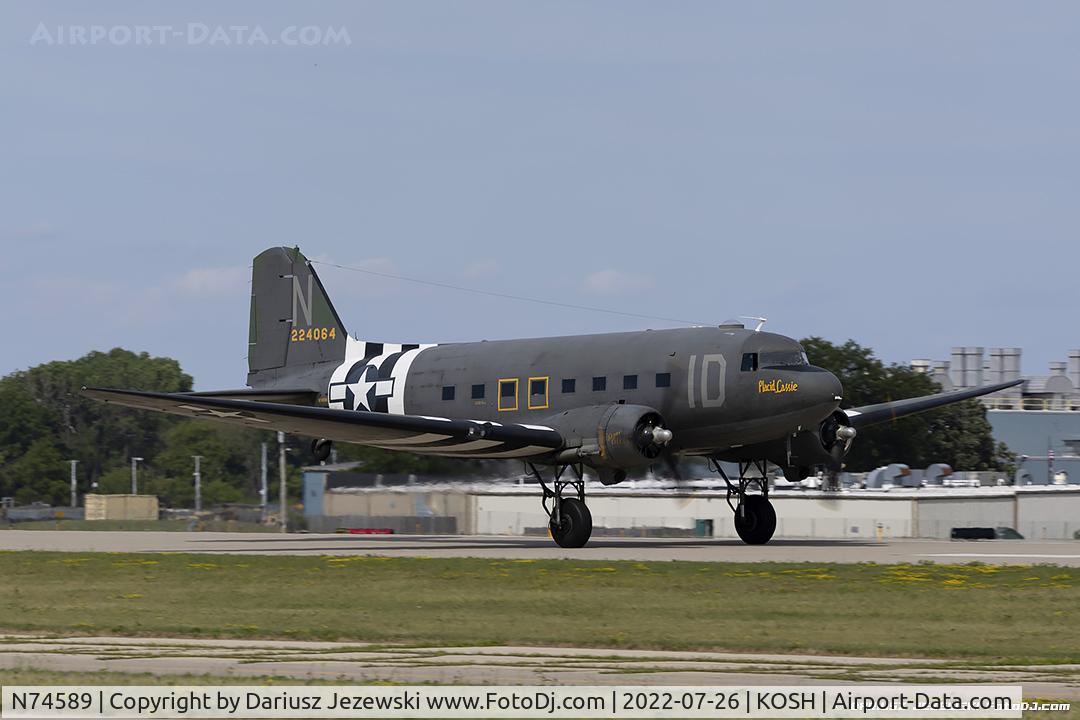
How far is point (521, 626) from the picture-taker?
21953 mm

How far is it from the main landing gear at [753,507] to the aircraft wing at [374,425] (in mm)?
5909

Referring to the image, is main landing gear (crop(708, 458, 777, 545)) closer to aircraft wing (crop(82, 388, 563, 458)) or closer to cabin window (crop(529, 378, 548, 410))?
cabin window (crop(529, 378, 548, 410))

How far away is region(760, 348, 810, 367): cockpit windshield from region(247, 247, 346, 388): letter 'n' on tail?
15.5m

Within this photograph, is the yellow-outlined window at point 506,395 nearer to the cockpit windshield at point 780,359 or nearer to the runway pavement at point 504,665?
the cockpit windshield at point 780,359

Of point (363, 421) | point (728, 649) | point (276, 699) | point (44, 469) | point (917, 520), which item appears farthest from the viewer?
point (44, 469)

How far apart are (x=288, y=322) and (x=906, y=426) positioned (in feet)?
212

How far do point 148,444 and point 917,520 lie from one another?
319 feet

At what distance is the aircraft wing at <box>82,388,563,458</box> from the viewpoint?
Result: 37.3 m

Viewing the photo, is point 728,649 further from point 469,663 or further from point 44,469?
point 44,469

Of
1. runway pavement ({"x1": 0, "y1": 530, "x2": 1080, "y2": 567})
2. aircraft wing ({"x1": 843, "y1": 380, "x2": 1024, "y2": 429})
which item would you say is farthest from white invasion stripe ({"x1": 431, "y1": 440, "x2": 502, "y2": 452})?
aircraft wing ({"x1": 843, "y1": 380, "x2": 1024, "y2": 429})

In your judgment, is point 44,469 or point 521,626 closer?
point 521,626

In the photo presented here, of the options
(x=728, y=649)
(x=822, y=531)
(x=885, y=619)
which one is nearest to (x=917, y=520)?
(x=822, y=531)

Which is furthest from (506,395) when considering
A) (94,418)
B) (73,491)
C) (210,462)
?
(94,418)

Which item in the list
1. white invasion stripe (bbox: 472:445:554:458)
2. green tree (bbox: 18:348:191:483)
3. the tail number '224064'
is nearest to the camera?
white invasion stripe (bbox: 472:445:554:458)
